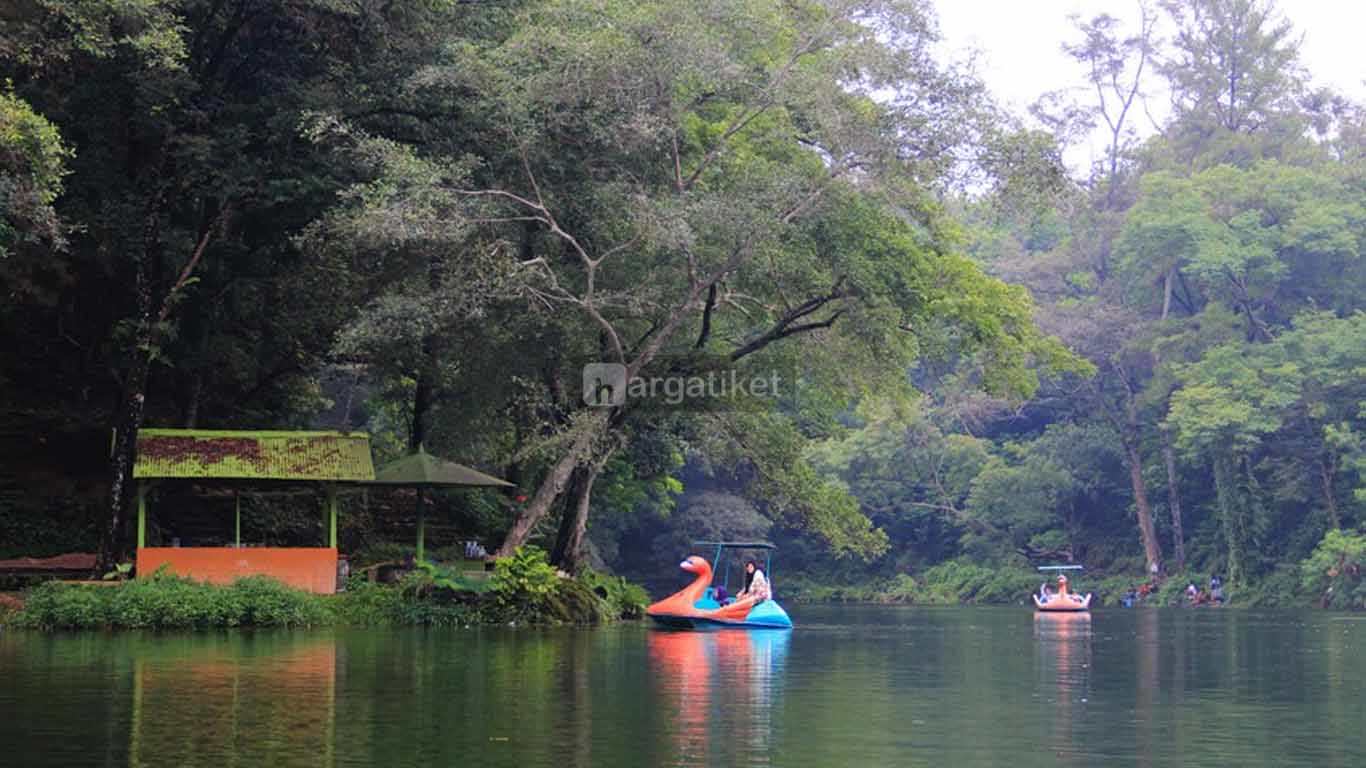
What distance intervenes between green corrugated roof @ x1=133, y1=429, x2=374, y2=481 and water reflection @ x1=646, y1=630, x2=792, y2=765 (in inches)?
255

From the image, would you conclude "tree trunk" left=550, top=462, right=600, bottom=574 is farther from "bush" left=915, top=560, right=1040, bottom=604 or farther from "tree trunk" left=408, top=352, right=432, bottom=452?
"bush" left=915, top=560, right=1040, bottom=604

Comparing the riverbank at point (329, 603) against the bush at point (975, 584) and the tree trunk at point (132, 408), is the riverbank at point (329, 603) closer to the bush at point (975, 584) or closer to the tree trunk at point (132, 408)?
the tree trunk at point (132, 408)

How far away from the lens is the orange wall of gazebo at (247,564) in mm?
28438

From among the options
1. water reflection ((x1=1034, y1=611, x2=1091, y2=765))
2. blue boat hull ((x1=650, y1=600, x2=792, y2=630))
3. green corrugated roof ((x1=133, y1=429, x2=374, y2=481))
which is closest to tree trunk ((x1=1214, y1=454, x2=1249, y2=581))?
water reflection ((x1=1034, y1=611, x2=1091, y2=765))

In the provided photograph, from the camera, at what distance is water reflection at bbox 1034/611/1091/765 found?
1204 cm

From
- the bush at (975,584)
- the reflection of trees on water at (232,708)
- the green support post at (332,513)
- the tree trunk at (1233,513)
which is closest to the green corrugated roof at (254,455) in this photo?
the green support post at (332,513)

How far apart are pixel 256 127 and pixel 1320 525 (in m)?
43.2

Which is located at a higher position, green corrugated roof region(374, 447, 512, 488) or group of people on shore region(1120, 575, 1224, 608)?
green corrugated roof region(374, 447, 512, 488)

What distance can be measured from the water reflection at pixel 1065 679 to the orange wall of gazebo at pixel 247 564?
39.5 ft

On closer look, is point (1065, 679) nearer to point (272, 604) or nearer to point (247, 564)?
point (272, 604)

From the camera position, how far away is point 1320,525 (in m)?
60.6

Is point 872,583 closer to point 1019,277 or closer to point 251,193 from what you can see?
point 1019,277

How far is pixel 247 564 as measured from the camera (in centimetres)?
2902

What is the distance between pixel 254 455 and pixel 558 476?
17.8 feet
